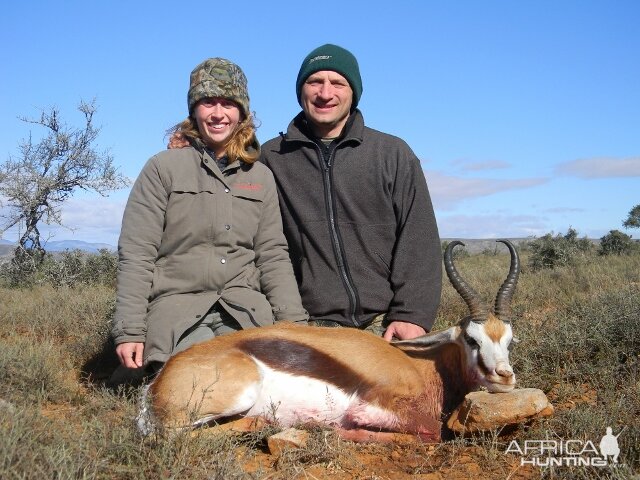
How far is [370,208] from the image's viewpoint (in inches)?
218

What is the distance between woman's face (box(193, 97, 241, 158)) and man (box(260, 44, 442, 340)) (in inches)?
26.4

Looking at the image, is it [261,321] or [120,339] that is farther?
[261,321]

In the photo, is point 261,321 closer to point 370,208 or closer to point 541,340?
point 370,208

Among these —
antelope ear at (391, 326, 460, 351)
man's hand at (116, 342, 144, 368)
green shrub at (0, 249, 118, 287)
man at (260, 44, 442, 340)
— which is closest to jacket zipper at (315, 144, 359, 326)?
man at (260, 44, 442, 340)

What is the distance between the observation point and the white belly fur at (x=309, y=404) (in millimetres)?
4008

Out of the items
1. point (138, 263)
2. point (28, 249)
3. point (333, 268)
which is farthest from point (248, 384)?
point (28, 249)

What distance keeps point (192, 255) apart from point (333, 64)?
204 centimetres

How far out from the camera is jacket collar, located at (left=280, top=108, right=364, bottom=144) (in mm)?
5590

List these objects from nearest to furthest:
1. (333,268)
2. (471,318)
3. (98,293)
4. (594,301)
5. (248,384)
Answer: (248,384) → (471,318) → (333,268) → (594,301) → (98,293)

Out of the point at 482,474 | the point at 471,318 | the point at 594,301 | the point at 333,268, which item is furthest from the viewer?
the point at 594,301

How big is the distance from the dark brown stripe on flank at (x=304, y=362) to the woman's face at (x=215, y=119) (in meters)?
1.87

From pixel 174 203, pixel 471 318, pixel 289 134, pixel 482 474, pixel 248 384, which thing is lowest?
pixel 482 474

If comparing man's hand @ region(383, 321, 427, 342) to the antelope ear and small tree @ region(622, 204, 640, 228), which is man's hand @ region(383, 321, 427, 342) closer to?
the antelope ear

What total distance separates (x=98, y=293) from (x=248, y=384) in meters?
5.96
